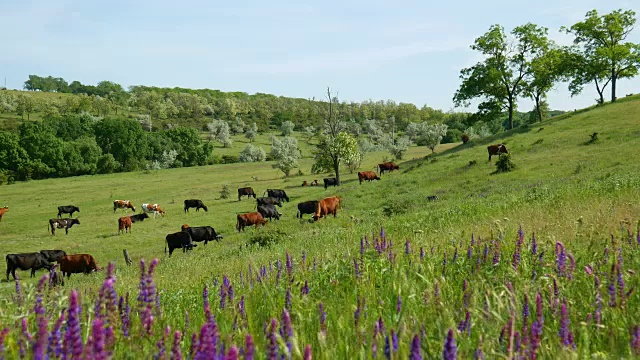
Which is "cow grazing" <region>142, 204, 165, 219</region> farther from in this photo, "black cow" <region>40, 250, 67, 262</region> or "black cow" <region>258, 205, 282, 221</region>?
"black cow" <region>40, 250, 67, 262</region>

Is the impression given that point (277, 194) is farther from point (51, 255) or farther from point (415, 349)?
point (415, 349)

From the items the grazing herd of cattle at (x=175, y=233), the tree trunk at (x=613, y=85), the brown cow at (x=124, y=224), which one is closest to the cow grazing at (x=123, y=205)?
the grazing herd of cattle at (x=175, y=233)

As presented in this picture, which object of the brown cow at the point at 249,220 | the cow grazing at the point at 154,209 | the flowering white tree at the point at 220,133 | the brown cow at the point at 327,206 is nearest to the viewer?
the brown cow at the point at 327,206

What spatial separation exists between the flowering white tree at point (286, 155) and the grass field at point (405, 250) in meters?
2.26

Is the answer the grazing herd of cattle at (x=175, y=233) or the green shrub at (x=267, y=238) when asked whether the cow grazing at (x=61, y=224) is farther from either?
the green shrub at (x=267, y=238)

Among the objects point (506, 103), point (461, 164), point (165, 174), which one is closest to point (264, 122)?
point (165, 174)

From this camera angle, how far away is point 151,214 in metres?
50.8

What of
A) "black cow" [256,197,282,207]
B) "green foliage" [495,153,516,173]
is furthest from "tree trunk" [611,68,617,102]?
"black cow" [256,197,282,207]

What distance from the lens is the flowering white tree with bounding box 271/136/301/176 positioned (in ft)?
244

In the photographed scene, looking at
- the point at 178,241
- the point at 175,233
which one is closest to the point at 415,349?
the point at 178,241

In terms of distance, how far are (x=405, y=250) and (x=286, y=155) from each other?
288ft

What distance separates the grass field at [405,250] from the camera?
2.95 m

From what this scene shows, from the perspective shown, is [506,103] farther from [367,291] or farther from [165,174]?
[367,291]

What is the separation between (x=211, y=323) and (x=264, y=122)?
621ft
